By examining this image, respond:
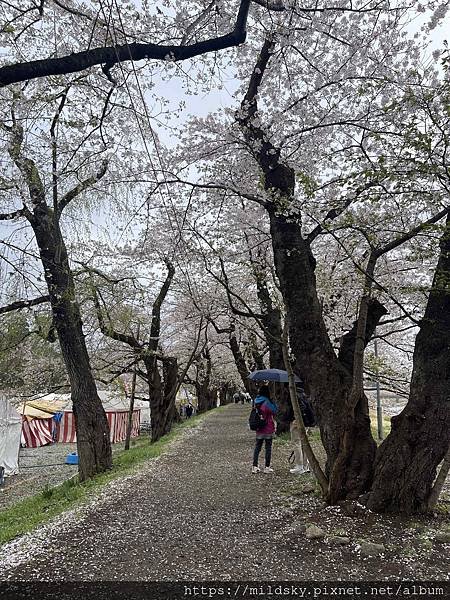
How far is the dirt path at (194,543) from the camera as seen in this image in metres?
3.75

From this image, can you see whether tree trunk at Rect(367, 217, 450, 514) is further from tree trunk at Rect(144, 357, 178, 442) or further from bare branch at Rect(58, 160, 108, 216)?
tree trunk at Rect(144, 357, 178, 442)

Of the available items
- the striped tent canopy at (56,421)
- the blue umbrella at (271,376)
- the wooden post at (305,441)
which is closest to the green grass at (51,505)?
the blue umbrella at (271,376)

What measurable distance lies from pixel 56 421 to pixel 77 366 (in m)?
20.2

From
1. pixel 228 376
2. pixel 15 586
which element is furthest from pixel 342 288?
pixel 228 376

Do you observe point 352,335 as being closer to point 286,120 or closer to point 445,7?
point 286,120

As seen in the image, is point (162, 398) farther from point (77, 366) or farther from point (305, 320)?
point (305, 320)

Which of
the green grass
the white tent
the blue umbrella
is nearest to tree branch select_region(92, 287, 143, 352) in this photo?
the green grass

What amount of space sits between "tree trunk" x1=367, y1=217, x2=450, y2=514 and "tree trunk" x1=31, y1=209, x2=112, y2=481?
5.57 meters

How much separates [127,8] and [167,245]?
8.09 meters

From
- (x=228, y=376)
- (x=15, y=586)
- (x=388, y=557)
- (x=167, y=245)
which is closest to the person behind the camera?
(x=15, y=586)

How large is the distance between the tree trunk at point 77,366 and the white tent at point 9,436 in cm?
889

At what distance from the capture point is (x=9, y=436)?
689 inches

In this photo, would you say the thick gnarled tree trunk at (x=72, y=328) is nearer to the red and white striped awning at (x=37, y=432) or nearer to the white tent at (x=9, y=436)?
the white tent at (x=9, y=436)

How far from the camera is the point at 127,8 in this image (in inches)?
186
